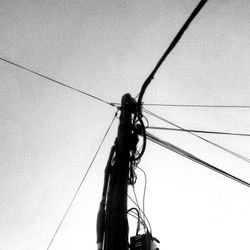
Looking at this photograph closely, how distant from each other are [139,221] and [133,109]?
1.85 meters

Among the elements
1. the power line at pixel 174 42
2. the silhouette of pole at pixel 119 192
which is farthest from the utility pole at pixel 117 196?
the power line at pixel 174 42

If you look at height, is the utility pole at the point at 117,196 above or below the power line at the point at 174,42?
below

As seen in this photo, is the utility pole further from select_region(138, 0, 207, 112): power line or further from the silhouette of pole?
select_region(138, 0, 207, 112): power line

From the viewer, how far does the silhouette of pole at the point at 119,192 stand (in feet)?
9.80

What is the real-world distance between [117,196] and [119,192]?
0.21 feet

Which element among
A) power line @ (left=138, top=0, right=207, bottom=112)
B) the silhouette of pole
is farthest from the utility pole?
power line @ (left=138, top=0, right=207, bottom=112)

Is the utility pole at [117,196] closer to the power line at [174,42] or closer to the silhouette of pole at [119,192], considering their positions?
the silhouette of pole at [119,192]

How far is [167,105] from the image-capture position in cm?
619

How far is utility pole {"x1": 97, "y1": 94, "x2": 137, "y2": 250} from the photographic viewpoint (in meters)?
3.01

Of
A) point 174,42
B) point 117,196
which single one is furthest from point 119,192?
point 174,42

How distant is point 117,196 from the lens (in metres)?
3.33

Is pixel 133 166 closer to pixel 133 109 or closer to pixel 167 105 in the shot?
pixel 133 109

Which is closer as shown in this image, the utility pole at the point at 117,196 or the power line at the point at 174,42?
the utility pole at the point at 117,196

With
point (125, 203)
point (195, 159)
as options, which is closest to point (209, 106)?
point (195, 159)
